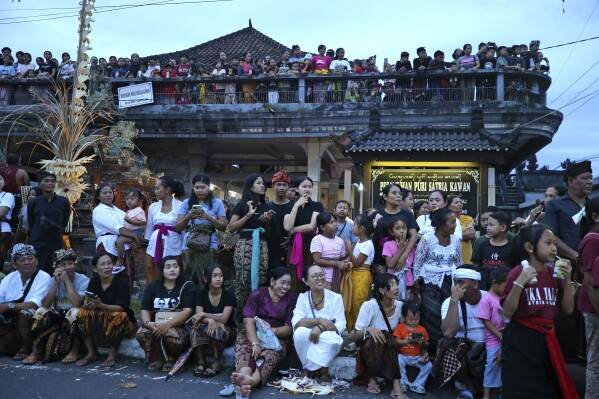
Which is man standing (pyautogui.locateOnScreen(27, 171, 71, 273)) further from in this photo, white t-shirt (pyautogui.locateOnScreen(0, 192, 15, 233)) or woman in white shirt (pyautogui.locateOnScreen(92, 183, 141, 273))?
white t-shirt (pyautogui.locateOnScreen(0, 192, 15, 233))

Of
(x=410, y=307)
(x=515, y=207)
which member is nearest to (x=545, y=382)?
(x=410, y=307)

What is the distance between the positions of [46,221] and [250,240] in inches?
108

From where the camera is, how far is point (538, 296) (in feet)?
11.7

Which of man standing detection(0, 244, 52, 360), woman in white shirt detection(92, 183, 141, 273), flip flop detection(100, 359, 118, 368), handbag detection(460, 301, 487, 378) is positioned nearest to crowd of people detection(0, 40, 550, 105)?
woman in white shirt detection(92, 183, 141, 273)

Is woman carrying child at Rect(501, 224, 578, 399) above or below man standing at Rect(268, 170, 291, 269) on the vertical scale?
below

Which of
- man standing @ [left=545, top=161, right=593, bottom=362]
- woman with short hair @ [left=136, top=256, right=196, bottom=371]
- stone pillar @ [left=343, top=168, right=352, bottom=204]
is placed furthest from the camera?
stone pillar @ [left=343, top=168, right=352, bottom=204]

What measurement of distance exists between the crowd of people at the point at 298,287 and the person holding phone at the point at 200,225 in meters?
0.02

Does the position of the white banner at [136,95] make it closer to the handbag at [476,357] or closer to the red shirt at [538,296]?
the handbag at [476,357]

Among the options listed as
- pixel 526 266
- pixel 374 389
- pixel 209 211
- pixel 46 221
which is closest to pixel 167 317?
pixel 209 211

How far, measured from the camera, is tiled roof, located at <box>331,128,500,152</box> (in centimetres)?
889

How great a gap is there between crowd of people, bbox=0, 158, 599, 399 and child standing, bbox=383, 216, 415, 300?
0.05 ft

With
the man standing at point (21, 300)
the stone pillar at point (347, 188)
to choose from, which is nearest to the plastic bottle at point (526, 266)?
the man standing at point (21, 300)

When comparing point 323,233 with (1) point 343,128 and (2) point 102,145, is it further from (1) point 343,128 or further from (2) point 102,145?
(1) point 343,128

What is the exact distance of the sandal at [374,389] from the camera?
4695mm
